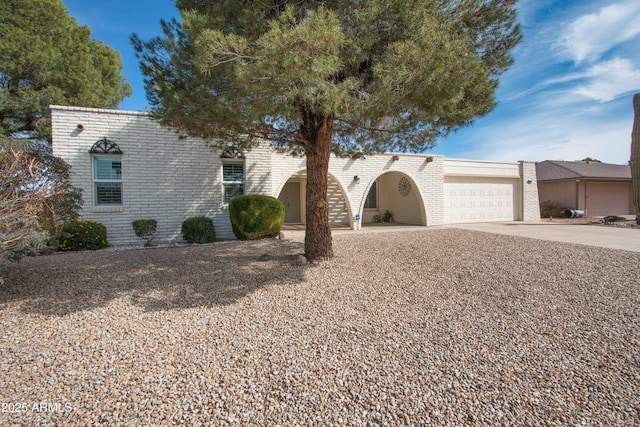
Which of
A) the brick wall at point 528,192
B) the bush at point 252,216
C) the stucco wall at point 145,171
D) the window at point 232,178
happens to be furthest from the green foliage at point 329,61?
the brick wall at point 528,192

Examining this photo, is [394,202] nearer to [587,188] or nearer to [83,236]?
[83,236]

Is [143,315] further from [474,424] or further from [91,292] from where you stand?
[474,424]

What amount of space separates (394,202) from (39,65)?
16.4 m

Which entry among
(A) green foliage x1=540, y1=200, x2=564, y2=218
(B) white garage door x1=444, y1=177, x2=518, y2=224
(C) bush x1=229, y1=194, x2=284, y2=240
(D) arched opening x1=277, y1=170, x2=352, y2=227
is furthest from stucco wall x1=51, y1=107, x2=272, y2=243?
(A) green foliage x1=540, y1=200, x2=564, y2=218

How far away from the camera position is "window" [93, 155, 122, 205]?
8273mm

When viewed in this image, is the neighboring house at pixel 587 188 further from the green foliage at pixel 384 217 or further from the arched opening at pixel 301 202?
the arched opening at pixel 301 202

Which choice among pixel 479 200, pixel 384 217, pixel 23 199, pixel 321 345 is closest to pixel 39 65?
pixel 23 199

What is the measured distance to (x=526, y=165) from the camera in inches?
587

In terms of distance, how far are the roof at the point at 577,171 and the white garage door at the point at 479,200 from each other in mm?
6110

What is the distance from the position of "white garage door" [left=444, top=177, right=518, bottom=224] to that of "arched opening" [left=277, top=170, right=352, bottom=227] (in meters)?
4.79

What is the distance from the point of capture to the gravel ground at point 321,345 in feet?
6.51

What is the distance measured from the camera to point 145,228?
8.08m

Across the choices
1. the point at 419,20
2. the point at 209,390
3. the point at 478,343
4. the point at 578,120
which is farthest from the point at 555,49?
the point at 209,390

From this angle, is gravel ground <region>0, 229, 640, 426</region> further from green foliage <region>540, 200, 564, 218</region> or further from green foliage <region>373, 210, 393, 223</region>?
green foliage <region>540, 200, 564, 218</region>
